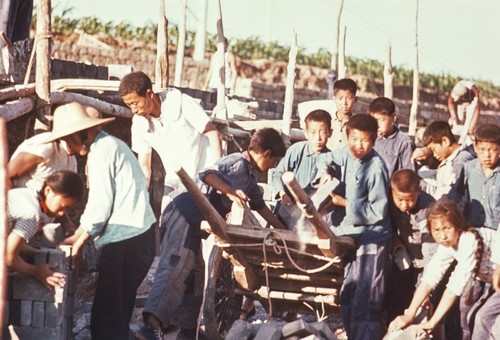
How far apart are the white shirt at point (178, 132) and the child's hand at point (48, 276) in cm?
A: 205

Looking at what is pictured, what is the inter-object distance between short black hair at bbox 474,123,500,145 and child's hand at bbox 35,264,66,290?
3.45 m

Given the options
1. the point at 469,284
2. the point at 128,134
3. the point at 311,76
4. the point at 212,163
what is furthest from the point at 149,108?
the point at 311,76

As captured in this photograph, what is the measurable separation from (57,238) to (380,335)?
97.9 inches

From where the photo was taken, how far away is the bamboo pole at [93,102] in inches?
402

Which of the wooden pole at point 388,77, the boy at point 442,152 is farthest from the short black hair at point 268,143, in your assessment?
Answer: the wooden pole at point 388,77

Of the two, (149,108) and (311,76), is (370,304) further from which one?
(311,76)

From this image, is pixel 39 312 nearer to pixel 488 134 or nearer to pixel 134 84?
pixel 134 84

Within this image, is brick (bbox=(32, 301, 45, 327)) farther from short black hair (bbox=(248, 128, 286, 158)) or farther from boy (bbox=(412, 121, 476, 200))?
boy (bbox=(412, 121, 476, 200))

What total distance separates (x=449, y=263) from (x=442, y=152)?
1.89 m

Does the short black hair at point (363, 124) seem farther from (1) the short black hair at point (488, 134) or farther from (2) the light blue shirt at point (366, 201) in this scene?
(1) the short black hair at point (488, 134)

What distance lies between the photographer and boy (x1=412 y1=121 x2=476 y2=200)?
9.70m

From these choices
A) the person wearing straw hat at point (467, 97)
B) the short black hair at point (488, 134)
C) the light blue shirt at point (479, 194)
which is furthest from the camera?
the person wearing straw hat at point (467, 97)

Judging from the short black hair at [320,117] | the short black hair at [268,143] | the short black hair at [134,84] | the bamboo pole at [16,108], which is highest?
the short black hair at [134,84]

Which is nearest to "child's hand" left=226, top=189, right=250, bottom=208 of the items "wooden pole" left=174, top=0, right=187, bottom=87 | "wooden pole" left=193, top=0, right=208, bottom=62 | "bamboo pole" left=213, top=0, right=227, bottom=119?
"bamboo pole" left=213, top=0, right=227, bottom=119
